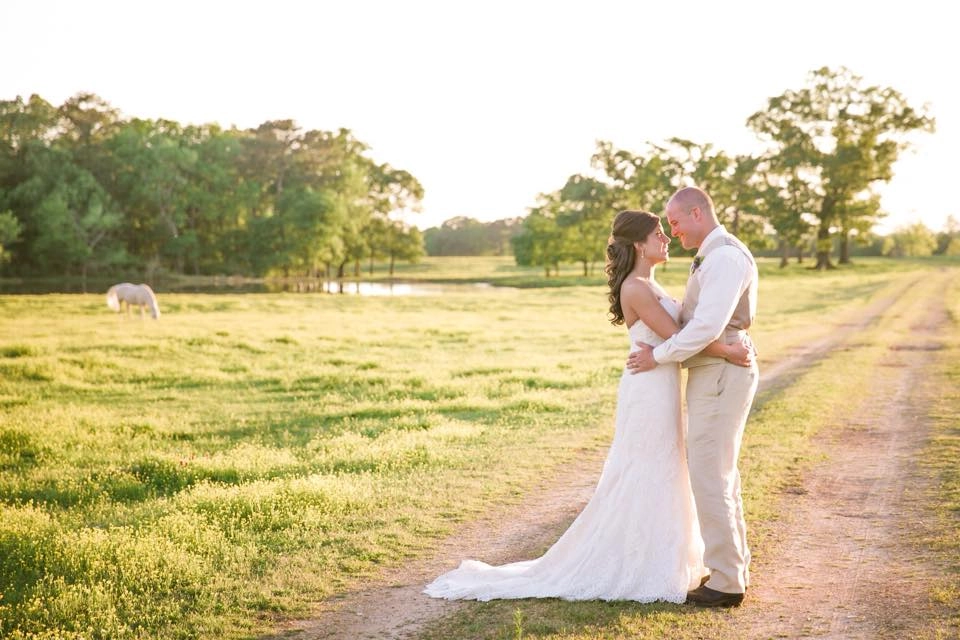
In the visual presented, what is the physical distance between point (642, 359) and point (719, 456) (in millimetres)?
883

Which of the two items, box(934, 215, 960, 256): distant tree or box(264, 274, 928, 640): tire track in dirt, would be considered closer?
box(264, 274, 928, 640): tire track in dirt

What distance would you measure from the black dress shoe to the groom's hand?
169 centimetres

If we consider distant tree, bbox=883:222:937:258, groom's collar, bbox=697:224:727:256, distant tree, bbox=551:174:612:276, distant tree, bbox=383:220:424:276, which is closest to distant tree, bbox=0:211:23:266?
distant tree, bbox=383:220:424:276

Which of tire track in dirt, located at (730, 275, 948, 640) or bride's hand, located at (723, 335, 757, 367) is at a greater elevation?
bride's hand, located at (723, 335, 757, 367)

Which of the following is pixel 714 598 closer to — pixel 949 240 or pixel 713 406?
pixel 713 406

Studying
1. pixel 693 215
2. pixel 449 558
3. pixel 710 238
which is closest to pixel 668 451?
pixel 710 238

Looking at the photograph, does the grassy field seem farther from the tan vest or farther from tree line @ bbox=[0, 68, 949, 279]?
tree line @ bbox=[0, 68, 949, 279]

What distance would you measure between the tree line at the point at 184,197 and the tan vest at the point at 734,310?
75.4 metres

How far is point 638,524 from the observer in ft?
18.8

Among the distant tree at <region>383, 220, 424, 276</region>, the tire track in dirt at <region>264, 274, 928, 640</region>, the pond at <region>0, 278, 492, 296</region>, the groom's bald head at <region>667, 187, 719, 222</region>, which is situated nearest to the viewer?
the tire track in dirt at <region>264, 274, 928, 640</region>

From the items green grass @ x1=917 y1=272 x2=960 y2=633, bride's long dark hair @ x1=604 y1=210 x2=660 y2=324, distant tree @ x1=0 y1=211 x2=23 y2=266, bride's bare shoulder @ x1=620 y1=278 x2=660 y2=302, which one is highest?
distant tree @ x1=0 y1=211 x2=23 y2=266

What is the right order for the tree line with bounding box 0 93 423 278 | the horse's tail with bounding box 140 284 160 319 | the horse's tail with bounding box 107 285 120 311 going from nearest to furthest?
1. the horse's tail with bounding box 140 284 160 319
2. the horse's tail with bounding box 107 285 120 311
3. the tree line with bounding box 0 93 423 278

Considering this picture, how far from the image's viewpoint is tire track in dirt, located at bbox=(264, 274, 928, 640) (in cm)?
543

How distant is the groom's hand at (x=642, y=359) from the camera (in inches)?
223
